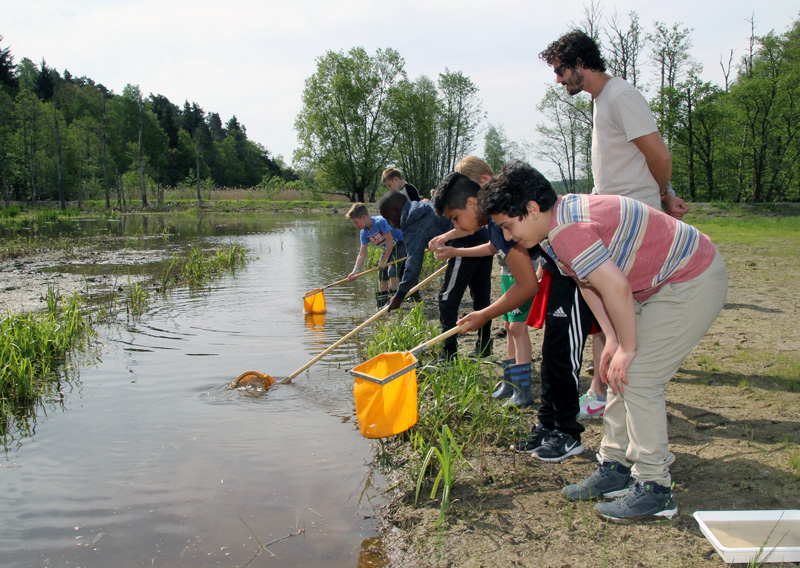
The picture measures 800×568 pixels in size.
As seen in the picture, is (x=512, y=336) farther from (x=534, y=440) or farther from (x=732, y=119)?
(x=732, y=119)

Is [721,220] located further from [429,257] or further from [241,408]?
[241,408]

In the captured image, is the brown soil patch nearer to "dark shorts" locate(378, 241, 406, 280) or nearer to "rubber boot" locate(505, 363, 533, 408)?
"rubber boot" locate(505, 363, 533, 408)

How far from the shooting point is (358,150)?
46.1m

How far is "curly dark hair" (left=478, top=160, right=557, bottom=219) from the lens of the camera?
2.28m

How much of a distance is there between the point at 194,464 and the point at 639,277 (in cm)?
271

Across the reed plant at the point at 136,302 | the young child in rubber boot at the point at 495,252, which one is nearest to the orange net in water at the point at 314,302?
the reed plant at the point at 136,302

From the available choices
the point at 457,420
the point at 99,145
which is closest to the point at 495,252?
the point at 457,420

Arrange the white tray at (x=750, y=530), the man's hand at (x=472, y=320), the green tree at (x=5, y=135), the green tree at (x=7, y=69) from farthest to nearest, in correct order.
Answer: the green tree at (x=7, y=69) → the green tree at (x=5, y=135) → the man's hand at (x=472, y=320) → the white tray at (x=750, y=530)

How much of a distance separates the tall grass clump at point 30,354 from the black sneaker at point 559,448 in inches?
139

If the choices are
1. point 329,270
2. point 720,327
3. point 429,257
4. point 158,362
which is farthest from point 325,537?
point 329,270

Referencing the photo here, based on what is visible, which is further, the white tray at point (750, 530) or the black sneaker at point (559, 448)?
the black sneaker at point (559, 448)

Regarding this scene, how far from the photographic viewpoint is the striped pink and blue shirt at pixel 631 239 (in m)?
2.18

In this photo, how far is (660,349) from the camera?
2.27 metres

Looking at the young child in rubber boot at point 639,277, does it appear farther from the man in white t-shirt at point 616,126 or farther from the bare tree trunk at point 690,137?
the bare tree trunk at point 690,137
